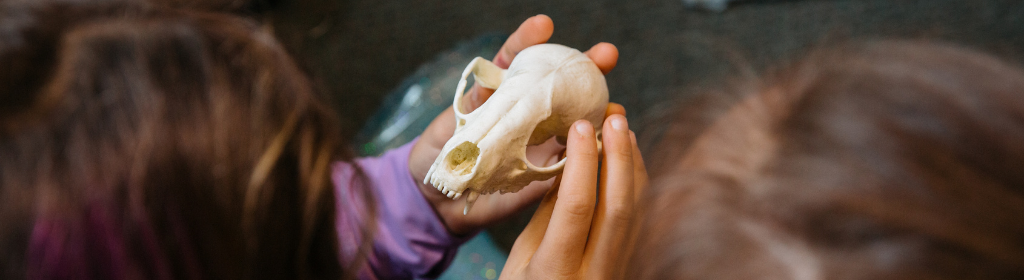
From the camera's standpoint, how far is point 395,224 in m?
0.80

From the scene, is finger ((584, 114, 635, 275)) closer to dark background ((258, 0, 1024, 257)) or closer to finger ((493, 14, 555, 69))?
finger ((493, 14, 555, 69))

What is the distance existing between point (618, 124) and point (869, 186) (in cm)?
26

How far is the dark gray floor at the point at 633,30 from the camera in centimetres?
132

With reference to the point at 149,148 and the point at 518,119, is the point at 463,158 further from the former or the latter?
the point at 149,148

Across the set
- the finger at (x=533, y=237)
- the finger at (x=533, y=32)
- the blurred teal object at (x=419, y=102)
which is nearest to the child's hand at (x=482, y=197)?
the finger at (x=533, y=32)

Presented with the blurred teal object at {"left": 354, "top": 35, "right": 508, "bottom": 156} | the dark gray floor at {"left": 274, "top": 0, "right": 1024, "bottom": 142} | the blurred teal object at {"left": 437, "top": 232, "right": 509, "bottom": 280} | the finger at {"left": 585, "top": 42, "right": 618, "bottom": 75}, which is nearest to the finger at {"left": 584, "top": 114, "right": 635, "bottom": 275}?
the finger at {"left": 585, "top": 42, "right": 618, "bottom": 75}

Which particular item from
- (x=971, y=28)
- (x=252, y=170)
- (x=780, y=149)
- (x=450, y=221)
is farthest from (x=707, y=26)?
(x=252, y=170)

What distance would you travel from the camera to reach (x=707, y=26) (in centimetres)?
143

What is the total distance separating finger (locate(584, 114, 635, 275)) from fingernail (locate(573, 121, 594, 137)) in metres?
0.02

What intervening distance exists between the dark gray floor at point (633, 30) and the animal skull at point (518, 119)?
2.50 ft

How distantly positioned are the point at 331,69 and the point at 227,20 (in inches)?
39.7

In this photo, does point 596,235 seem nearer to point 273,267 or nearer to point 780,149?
point 780,149

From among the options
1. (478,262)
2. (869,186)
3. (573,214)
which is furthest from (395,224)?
(869,186)

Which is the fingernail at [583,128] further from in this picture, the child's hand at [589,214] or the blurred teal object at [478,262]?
the blurred teal object at [478,262]
